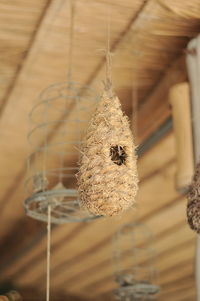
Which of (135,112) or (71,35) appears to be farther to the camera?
(135,112)

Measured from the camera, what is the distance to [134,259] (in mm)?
4105

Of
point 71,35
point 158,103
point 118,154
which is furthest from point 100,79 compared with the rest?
point 118,154

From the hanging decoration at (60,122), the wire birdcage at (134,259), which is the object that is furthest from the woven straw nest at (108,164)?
the wire birdcage at (134,259)

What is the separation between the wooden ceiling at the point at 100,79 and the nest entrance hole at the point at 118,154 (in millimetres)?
433

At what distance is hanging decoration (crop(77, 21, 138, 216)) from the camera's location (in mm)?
1433

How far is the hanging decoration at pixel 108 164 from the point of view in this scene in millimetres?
1433

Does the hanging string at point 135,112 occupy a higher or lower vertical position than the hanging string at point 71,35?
higher

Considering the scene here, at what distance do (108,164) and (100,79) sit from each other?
1.00 metres

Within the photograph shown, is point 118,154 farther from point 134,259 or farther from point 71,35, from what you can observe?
point 134,259

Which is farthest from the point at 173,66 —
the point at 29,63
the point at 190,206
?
the point at 190,206

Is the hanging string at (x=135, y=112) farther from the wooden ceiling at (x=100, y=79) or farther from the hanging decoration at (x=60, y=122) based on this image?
the hanging decoration at (x=60, y=122)

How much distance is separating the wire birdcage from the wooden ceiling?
8 cm

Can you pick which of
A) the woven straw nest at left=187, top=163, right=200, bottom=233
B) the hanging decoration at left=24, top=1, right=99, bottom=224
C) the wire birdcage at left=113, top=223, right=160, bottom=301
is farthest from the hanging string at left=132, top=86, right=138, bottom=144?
the woven straw nest at left=187, top=163, right=200, bottom=233

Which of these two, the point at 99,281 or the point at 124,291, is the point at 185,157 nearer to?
the point at 124,291
